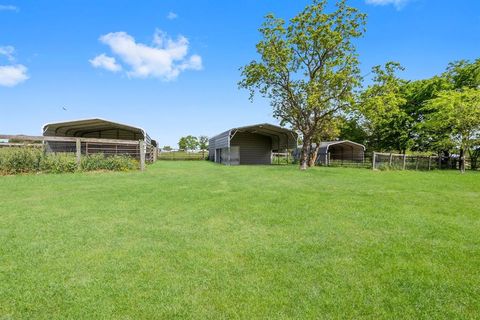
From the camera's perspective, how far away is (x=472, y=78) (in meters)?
25.1

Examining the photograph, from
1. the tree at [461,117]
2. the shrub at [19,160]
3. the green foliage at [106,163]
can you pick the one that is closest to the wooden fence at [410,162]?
the tree at [461,117]

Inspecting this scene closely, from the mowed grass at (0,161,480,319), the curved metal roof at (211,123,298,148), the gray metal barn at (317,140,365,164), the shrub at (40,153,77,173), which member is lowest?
the mowed grass at (0,161,480,319)

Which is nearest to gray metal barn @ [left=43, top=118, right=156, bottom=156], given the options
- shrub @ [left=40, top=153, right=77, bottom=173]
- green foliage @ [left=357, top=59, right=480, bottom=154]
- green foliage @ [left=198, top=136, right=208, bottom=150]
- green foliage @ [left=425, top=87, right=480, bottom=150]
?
shrub @ [left=40, top=153, right=77, bottom=173]

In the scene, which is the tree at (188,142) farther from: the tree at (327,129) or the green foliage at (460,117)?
the green foliage at (460,117)

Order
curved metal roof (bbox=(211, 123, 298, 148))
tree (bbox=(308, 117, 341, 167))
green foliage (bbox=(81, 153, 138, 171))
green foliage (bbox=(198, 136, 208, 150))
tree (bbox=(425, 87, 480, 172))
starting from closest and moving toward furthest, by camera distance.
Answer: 1. green foliage (bbox=(81, 153, 138, 171))
2. tree (bbox=(425, 87, 480, 172))
3. tree (bbox=(308, 117, 341, 167))
4. curved metal roof (bbox=(211, 123, 298, 148))
5. green foliage (bbox=(198, 136, 208, 150))

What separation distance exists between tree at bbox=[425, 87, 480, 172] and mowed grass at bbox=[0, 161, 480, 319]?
16.7 meters

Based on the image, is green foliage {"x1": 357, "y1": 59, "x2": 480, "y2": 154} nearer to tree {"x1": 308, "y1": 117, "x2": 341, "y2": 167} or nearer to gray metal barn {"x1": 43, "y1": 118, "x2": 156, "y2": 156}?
tree {"x1": 308, "y1": 117, "x2": 341, "y2": 167}

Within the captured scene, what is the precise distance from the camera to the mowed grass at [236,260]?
91.2 inches

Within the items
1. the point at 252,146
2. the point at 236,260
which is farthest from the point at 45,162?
the point at 252,146

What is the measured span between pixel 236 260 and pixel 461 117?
21.8m

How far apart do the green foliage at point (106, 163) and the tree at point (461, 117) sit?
20818 millimetres

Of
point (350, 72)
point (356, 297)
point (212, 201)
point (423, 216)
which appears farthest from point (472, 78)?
point (356, 297)

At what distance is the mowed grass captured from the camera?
232 centimetres

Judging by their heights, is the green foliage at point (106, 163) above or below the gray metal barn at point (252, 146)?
below
